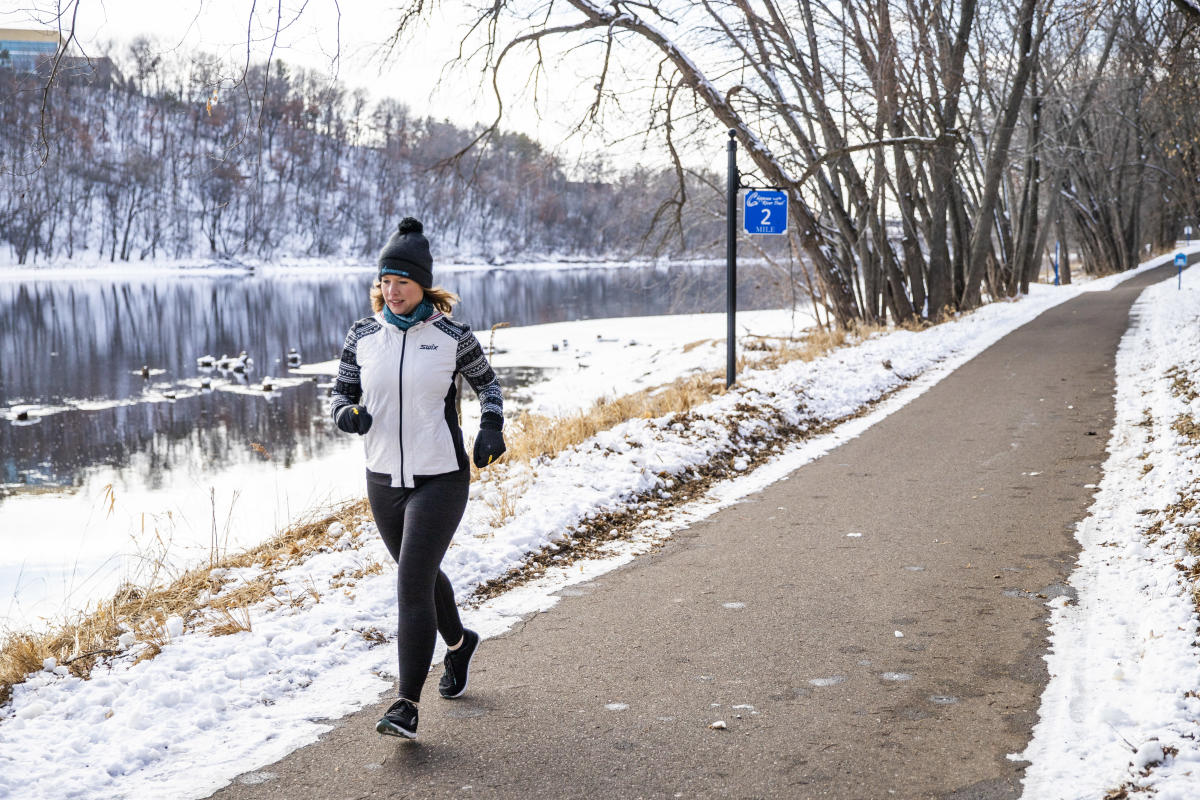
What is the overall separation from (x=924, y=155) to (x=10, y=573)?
18.9m

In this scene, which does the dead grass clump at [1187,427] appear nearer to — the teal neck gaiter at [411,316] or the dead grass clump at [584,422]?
the dead grass clump at [584,422]

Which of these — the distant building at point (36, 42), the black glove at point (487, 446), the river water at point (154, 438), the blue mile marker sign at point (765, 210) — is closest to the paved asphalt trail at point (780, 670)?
the black glove at point (487, 446)

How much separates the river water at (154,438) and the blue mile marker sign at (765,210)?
339cm

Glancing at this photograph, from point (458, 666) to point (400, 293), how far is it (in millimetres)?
1659

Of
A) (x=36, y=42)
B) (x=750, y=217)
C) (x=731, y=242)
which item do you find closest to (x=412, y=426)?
(x=36, y=42)

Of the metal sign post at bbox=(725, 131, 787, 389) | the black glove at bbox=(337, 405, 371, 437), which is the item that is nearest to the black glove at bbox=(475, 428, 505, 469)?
the black glove at bbox=(337, 405, 371, 437)

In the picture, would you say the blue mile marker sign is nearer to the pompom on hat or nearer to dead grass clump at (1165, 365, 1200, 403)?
dead grass clump at (1165, 365, 1200, 403)

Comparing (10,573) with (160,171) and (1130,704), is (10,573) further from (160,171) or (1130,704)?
(160,171)

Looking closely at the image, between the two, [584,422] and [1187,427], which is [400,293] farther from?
[1187,427]

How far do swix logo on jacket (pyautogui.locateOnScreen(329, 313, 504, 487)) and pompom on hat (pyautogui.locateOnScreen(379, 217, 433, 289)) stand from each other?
0.60 feet

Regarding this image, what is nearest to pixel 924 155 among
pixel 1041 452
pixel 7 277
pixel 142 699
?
pixel 1041 452

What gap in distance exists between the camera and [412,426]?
4074mm

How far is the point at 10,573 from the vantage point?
9.72m

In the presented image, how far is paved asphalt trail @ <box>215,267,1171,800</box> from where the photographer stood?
3.74 meters
